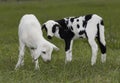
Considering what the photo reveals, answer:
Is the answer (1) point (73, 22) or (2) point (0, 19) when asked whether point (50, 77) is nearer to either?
(1) point (73, 22)

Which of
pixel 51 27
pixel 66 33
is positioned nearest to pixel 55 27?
pixel 51 27

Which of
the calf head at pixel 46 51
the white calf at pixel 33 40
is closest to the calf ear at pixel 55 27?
the white calf at pixel 33 40

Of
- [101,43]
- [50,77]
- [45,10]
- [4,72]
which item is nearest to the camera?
[50,77]

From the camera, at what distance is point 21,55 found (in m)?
13.1

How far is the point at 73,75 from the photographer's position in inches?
438

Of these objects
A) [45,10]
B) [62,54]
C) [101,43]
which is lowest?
[45,10]

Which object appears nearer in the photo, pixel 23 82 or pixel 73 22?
pixel 23 82

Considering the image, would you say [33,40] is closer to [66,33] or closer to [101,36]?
[66,33]

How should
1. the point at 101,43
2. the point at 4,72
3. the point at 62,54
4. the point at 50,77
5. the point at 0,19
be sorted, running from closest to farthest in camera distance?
the point at 50,77
the point at 4,72
the point at 101,43
the point at 62,54
the point at 0,19

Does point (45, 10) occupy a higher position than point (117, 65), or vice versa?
point (117, 65)

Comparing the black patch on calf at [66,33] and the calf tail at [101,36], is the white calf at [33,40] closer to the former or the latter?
the black patch on calf at [66,33]

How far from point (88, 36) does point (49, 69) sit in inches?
70.1

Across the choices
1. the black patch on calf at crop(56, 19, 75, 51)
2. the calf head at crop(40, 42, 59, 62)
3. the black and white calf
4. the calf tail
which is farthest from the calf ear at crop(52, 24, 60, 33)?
the calf head at crop(40, 42, 59, 62)

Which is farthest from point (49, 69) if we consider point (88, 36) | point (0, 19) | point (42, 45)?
point (0, 19)
